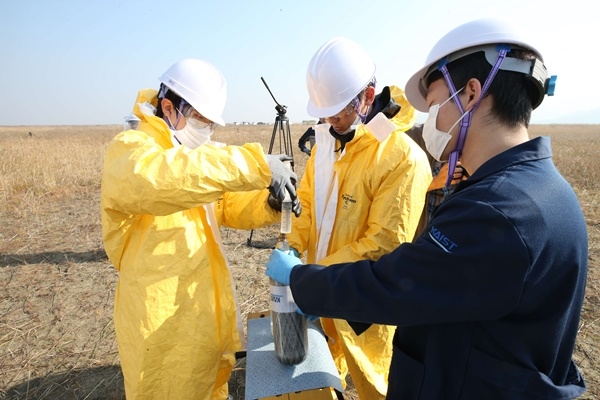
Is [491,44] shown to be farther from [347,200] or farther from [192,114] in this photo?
[192,114]

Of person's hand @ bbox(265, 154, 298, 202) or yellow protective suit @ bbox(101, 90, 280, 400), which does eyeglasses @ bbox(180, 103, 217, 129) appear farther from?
person's hand @ bbox(265, 154, 298, 202)

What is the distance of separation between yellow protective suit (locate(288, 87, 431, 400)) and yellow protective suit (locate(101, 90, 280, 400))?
77cm

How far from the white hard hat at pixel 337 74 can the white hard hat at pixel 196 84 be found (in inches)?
28.4

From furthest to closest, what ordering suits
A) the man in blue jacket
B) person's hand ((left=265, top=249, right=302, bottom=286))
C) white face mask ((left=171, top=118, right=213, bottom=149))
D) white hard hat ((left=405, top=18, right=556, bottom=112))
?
white face mask ((left=171, top=118, right=213, bottom=149)), person's hand ((left=265, top=249, right=302, bottom=286)), white hard hat ((left=405, top=18, right=556, bottom=112)), the man in blue jacket

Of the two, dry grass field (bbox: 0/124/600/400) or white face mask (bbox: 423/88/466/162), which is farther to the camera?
dry grass field (bbox: 0/124/600/400)

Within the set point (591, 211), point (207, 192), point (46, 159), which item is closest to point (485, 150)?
point (207, 192)

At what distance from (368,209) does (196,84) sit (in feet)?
4.81

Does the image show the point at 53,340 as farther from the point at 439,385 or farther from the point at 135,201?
the point at 439,385

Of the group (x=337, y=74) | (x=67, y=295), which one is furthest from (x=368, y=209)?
(x=67, y=295)

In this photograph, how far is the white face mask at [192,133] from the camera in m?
2.34

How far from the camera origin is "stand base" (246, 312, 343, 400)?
6.05 feet

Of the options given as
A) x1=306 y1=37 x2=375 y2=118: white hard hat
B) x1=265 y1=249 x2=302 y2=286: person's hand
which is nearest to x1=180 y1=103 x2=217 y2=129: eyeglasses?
x1=306 y1=37 x2=375 y2=118: white hard hat

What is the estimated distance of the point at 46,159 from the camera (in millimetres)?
13227

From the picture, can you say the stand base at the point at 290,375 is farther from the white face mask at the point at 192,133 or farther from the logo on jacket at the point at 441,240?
the white face mask at the point at 192,133
